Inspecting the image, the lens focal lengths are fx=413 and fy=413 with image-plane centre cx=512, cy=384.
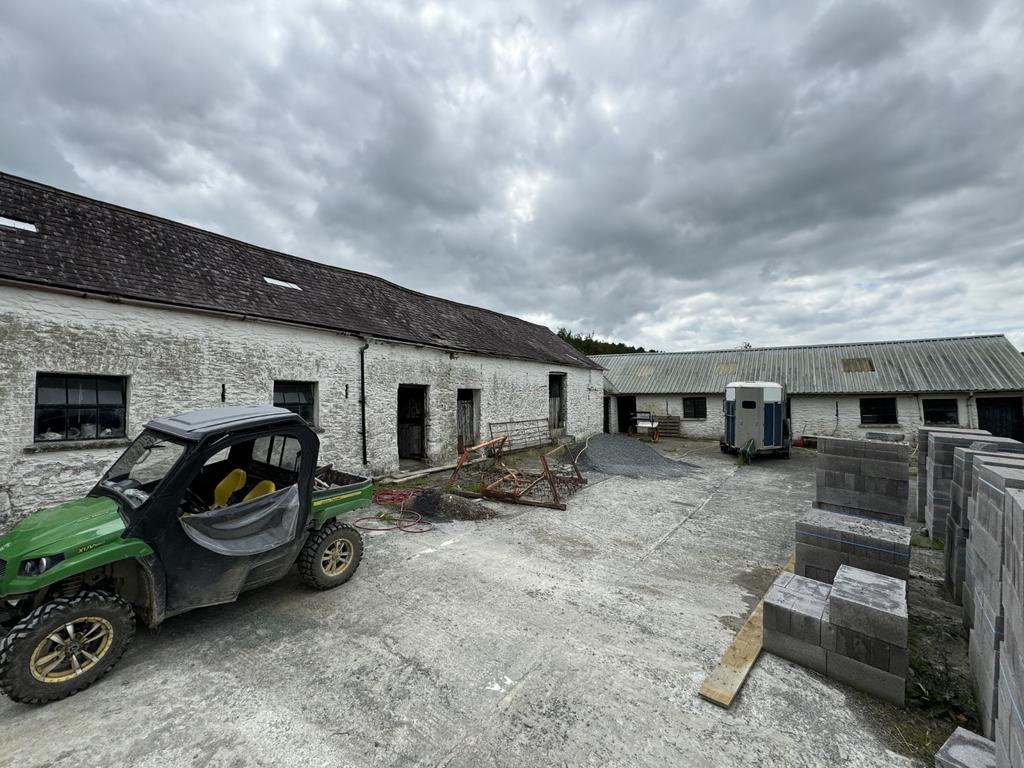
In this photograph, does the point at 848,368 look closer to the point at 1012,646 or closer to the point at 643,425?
the point at 643,425

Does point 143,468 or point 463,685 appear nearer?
point 463,685

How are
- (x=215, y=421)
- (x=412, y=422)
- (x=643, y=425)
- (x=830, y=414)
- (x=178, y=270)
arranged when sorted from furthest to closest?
(x=643, y=425) < (x=830, y=414) < (x=412, y=422) < (x=178, y=270) < (x=215, y=421)

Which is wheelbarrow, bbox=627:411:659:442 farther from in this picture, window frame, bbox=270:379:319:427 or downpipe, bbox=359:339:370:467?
window frame, bbox=270:379:319:427

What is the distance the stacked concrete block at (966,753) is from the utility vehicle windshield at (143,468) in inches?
231

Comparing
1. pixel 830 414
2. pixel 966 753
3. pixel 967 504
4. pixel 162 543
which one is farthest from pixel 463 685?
pixel 830 414

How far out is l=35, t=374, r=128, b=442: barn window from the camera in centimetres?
633

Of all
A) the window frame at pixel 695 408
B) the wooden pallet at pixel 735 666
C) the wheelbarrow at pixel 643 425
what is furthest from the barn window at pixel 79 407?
the window frame at pixel 695 408

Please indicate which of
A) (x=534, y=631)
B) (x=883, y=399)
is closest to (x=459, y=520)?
(x=534, y=631)

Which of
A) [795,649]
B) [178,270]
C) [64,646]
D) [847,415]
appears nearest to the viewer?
[64,646]

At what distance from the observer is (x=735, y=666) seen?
11.3 ft

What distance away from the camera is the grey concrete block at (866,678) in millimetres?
3123

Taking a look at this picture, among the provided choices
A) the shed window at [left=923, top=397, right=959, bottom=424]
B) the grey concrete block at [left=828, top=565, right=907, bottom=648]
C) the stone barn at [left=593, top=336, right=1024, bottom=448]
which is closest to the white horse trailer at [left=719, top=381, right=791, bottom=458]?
the stone barn at [left=593, top=336, right=1024, bottom=448]

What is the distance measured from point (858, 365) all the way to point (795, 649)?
20999 millimetres

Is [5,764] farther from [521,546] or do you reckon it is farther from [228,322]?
[228,322]
